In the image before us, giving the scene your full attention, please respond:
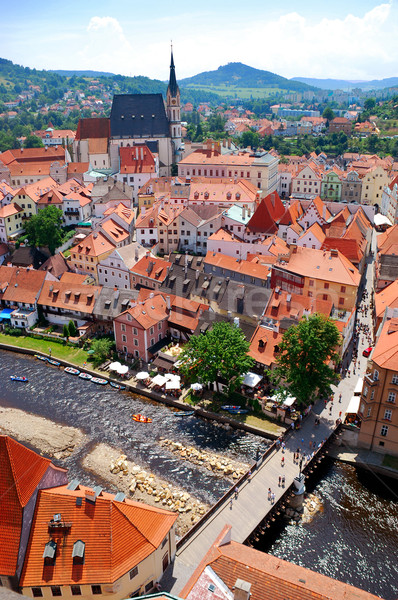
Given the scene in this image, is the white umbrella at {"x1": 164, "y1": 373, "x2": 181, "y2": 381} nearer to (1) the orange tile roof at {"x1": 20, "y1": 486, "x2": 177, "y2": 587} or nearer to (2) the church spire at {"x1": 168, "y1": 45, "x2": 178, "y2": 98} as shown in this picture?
(1) the orange tile roof at {"x1": 20, "y1": 486, "x2": 177, "y2": 587}

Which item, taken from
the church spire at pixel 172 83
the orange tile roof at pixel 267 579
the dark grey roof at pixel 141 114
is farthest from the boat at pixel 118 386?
the church spire at pixel 172 83

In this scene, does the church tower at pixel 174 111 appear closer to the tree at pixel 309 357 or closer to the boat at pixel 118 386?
the boat at pixel 118 386

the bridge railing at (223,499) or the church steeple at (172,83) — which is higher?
the church steeple at (172,83)

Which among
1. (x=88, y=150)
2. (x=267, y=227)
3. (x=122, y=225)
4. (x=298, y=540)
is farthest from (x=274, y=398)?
(x=88, y=150)

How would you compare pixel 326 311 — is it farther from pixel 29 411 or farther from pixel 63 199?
pixel 63 199

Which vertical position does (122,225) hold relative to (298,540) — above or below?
above

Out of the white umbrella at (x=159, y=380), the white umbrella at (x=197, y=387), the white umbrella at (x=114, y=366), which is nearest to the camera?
the white umbrella at (x=197, y=387)

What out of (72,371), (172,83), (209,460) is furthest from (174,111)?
(209,460)

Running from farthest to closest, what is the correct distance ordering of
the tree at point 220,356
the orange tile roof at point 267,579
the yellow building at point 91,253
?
the yellow building at point 91,253
the tree at point 220,356
the orange tile roof at point 267,579
